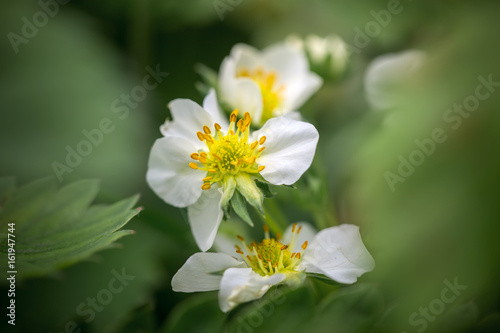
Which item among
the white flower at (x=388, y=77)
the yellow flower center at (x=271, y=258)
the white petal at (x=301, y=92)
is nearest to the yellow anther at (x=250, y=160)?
the yellow flower center at (x=271, y=258)

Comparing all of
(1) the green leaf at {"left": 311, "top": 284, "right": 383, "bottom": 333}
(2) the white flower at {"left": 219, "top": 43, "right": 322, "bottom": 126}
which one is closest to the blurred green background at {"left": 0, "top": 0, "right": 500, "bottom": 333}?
(1) the green leaf at {"left": 311, "top": 284, "right": 383, "bottom": 333}

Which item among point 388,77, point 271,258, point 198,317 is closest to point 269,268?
point 271,258

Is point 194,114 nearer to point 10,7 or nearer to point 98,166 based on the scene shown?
point 98,166

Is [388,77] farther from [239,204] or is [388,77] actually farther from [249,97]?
[239,204]

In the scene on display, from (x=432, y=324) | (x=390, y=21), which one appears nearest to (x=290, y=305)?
(x=432, y=324)

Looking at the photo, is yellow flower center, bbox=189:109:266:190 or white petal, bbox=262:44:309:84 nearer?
yellow flower center, bbox=189:109:266:190

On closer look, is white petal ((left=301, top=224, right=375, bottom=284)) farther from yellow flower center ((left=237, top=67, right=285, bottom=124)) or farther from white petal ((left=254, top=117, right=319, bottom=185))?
yellow flower center ((left=237, top=67, right=285, bottom=124))
